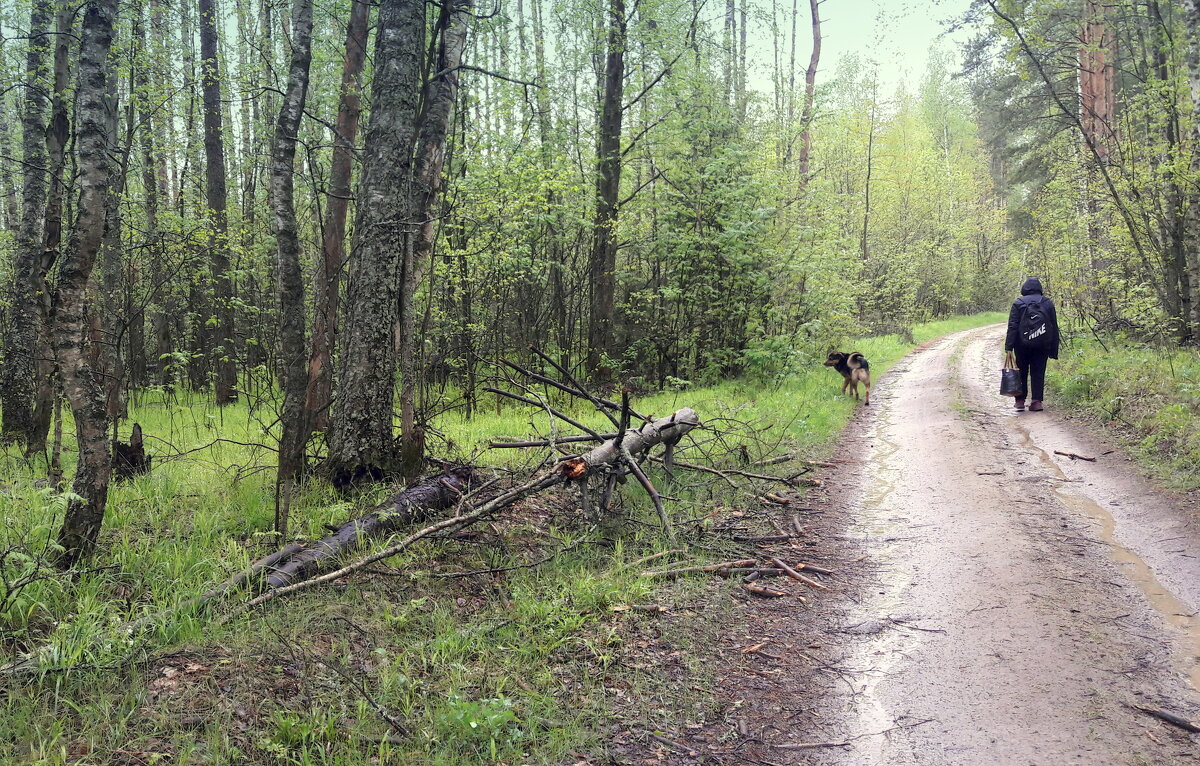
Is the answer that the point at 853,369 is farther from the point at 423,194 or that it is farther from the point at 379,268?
the point at 379,268

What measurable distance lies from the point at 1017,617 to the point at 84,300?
21.6ft

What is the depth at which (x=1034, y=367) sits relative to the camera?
447 inches

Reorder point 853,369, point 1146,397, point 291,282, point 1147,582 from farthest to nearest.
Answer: point 853,369, point 1146,397, point 291,282, point 1147,582

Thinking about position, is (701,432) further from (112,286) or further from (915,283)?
(915,283)

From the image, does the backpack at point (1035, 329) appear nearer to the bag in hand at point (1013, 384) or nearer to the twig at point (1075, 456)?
the bag in hand at point (1013, 384)

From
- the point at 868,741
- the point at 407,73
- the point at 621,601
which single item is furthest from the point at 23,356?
the point at 868,741

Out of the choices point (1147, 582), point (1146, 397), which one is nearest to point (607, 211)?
point (1146, 397)

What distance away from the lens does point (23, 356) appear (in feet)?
30.3

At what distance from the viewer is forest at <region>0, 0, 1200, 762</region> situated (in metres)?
4.61

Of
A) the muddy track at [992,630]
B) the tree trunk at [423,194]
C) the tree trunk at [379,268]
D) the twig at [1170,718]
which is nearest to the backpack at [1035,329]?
the muddy track at [992,630]

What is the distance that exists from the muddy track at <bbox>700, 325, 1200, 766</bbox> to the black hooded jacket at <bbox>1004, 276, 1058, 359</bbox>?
12.1 ft

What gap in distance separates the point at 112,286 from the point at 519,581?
7.10 meters

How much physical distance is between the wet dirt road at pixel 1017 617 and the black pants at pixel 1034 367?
2.93 meters

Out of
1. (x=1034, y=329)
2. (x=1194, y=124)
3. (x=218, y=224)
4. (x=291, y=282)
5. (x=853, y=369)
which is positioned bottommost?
(x=853, y=369)
